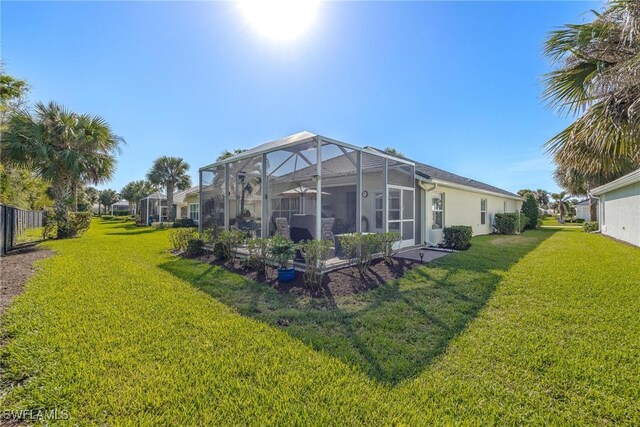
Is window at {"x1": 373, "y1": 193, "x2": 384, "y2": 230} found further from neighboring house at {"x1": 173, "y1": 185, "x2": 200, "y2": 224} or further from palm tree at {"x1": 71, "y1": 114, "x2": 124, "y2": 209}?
neighboring house at {"x1": 173, "y1": 185, "x2": 200, "y2": 224}

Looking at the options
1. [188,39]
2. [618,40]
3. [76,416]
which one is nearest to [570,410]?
[76,416]

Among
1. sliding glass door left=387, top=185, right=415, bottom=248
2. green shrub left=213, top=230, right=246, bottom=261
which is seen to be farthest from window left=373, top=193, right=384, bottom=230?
green shrub left=213, top=230, right=246, bottom=261

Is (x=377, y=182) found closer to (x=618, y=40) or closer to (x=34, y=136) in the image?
(x=618, y=40)

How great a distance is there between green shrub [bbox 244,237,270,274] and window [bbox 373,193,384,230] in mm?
3742

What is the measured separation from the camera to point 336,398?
2.49m

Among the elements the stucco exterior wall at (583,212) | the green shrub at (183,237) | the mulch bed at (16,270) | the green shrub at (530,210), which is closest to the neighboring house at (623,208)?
the green shrub at (530,210)

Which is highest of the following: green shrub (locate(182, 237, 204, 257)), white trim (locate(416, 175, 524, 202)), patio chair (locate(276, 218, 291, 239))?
white trim (locate(416, 175, 524, 202))

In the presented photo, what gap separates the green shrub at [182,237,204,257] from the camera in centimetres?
991

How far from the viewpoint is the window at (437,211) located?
12.0 meters

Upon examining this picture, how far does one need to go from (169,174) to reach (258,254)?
26.1 m

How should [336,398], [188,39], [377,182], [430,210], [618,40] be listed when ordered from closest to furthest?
1. [336,398]
2. [618,40]
3. [188,39]
4. [377,182]
5. [430,210]

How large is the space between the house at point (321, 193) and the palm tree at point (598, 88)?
443 cm

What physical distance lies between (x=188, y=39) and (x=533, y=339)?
1063 centimetres

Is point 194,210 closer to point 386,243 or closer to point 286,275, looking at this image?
point 286,275
